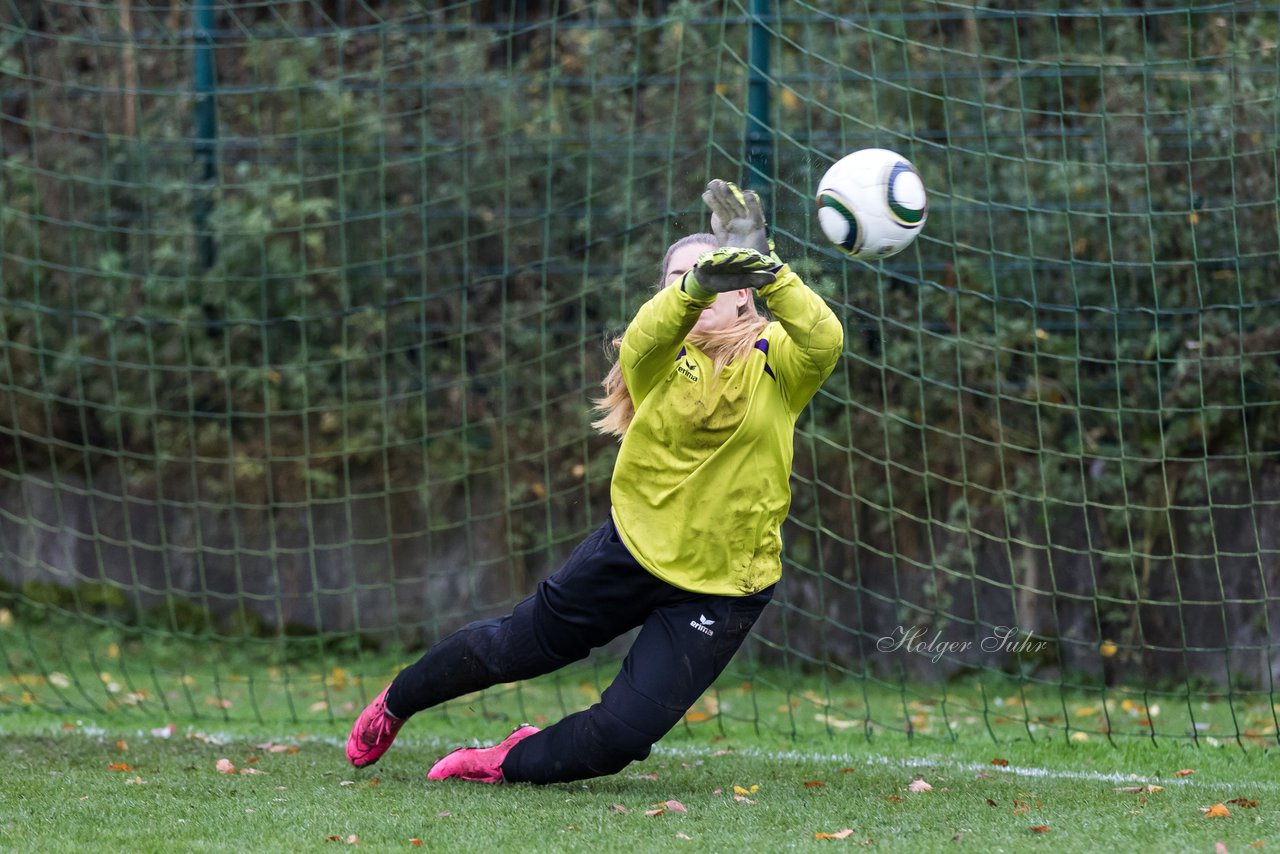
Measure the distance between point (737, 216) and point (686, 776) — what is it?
1.65 m

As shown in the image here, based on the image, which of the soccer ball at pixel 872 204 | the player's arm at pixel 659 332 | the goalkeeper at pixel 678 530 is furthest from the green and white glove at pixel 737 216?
the soccer ball at pixel 872 204

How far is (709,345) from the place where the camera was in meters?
3.58

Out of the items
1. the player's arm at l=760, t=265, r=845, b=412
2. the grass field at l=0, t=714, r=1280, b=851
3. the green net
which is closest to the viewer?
the grass field at l=0, t=714, r=1280, b=851

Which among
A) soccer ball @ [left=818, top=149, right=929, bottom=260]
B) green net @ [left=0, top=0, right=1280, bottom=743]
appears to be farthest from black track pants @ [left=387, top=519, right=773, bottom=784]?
green net @ [left=0, top=0, right=1280, bottom=743]

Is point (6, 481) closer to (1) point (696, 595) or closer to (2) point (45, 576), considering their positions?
(2) point (45, 576)

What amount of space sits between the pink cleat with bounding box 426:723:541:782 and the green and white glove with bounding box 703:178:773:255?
1.41 m

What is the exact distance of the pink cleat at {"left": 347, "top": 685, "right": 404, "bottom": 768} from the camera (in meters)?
3.81

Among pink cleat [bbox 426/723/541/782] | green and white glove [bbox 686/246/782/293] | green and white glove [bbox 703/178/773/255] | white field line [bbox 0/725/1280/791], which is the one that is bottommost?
white field line [bbox 0/725/1280/791]

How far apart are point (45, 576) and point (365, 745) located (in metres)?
4.02

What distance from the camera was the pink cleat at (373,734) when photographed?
3.81 m

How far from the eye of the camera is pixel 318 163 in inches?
293

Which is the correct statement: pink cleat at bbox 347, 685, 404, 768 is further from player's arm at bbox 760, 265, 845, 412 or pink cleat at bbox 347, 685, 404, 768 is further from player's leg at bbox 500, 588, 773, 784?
player's arm at bbox 760, 265, 845, 412

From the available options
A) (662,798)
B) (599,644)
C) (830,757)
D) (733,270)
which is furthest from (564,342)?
(733,270)

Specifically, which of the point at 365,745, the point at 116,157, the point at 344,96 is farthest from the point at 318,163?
the point at 365,745
